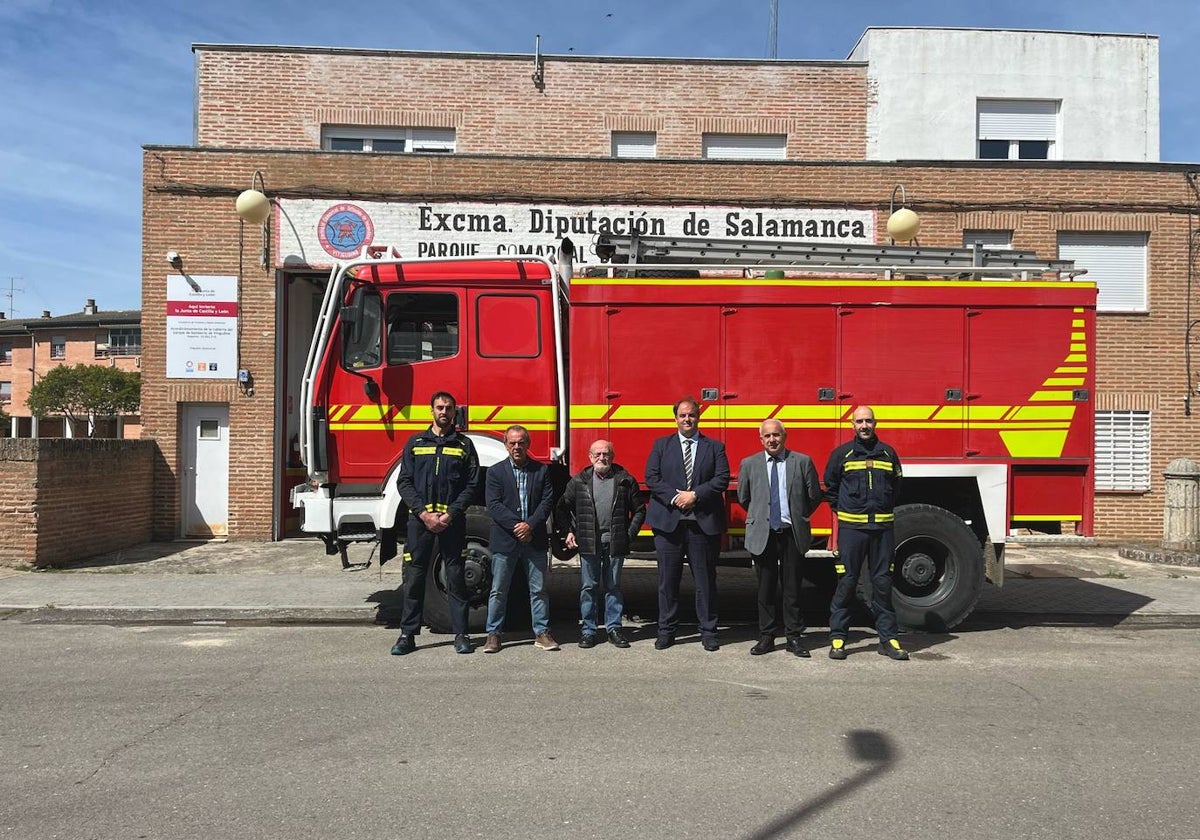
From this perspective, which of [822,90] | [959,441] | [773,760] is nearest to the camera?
[773,760]

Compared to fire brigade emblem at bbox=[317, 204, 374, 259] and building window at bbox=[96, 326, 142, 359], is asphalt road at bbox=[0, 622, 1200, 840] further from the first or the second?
building window at bbox=[96, 326, 142, 359]

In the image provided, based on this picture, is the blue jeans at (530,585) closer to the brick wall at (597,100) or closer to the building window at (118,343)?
the brick wall at (597,100)

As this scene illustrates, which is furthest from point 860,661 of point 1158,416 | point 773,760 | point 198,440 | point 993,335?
point 198,440

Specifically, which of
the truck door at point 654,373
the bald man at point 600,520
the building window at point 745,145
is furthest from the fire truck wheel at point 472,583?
the building window at point 745,145

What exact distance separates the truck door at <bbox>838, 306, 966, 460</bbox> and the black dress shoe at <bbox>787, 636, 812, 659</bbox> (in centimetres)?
177

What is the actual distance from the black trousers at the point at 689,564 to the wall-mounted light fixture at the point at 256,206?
8.10 meters

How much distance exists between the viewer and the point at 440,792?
3936mm

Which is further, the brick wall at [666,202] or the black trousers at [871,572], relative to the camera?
the brick wall at [666,202]

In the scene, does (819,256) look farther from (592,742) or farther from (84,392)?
(84,392)

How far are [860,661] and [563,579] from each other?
409cm

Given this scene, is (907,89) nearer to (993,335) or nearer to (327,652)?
(993,335)

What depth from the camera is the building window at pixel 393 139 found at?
48.1 ft

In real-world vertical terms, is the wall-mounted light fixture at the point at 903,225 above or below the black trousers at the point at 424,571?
above

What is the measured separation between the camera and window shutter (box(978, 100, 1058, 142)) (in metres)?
15.1
